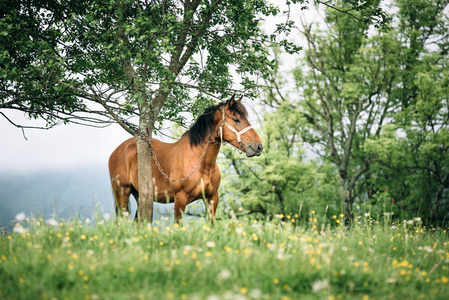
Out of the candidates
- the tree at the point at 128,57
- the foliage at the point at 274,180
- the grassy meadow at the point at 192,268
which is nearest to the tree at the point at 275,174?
the foliage at the point at 274,180

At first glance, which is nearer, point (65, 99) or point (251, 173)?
point (65, 99)

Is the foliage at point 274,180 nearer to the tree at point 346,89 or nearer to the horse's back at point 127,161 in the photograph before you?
the tree at point 346,89

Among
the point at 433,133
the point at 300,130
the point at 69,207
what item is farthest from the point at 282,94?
the point at 69,207

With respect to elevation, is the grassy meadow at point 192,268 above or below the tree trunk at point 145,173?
below

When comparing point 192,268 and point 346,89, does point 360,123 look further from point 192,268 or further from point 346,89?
point 192,268

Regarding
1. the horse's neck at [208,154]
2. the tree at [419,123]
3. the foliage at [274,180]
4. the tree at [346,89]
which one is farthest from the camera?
the foliage at [274,180]

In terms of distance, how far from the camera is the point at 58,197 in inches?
268

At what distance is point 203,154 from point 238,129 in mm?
979

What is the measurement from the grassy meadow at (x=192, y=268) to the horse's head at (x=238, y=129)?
1.93 meters

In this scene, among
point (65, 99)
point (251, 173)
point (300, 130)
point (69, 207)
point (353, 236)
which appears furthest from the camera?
point (300, 130)

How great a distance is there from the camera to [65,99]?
343 inches

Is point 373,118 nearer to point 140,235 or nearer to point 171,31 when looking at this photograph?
point 171,31

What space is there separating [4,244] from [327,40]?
2174 cm

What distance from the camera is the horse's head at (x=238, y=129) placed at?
7074 millimetres
